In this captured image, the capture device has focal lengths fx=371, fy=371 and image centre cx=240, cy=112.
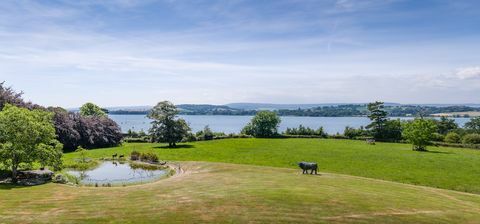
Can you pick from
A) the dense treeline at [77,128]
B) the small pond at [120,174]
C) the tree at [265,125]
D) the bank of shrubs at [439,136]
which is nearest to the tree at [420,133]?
the bank of shrubs at [439,136]

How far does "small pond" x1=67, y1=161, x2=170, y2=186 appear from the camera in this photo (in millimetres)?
32188

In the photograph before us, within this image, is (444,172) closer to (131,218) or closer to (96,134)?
(131,218)

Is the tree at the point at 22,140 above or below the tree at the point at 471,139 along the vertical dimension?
above

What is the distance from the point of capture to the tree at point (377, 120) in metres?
99.0

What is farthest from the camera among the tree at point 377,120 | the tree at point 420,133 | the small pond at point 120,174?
the tree at point 377,120

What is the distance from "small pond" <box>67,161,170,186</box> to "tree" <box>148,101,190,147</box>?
1052 inches

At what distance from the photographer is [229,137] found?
96.6 meters

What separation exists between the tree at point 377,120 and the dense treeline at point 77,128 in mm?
65069

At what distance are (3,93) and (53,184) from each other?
114 feet

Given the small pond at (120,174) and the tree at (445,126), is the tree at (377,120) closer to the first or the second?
the tree at (445,126)

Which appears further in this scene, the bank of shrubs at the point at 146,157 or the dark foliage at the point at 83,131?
the dark foliage at the point at 83,131

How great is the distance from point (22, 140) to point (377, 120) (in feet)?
297

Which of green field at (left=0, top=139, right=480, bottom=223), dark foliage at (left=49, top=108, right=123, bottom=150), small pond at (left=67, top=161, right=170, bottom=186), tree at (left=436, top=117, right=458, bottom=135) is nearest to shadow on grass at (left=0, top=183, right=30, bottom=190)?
green field at (left=0, top=139, right=480, bottom=223)

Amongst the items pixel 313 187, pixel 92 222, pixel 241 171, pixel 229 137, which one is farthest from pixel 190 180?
pixel 229 137
